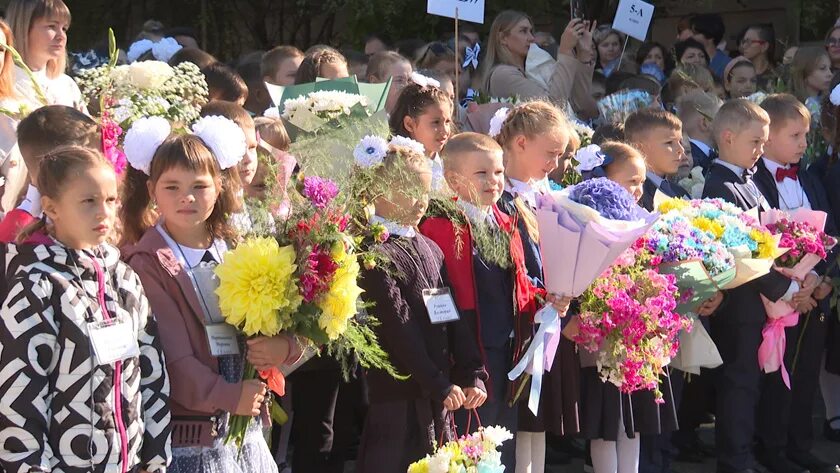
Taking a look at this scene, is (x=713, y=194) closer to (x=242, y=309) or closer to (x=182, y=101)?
(x=182, y=101)

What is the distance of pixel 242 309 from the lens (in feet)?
13.0

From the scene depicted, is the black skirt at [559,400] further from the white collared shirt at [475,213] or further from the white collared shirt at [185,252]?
the white collared shirt at [185,252]

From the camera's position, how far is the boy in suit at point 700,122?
302 inches

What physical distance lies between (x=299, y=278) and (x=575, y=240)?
1.46 meters

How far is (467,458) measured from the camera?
4.43m

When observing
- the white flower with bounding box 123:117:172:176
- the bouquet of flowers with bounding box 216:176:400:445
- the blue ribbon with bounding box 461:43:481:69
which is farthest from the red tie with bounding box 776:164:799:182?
the white flower with bounding box 123:117:172:176

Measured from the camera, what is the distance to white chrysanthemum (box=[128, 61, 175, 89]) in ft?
16.4

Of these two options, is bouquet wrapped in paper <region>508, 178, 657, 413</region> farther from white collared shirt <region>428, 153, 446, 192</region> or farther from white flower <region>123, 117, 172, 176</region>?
white flower <region>123, 117, 172, 176</region>

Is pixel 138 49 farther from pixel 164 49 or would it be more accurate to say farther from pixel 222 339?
pixel 222 339

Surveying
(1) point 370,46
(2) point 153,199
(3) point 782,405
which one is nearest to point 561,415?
(3) point 782,405

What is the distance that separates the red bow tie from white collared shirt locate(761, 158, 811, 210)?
20mm

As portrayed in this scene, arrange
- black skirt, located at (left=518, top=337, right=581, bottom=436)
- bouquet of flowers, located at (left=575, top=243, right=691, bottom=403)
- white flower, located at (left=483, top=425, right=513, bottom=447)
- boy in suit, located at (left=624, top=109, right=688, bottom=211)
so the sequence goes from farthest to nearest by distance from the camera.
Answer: boy in suit, located at (left=624, top=109, right=688, bottom=211) → black skirt, located at (left=518, top=337, right=581, bottom=436) → bouquet of flowers, located at (left=575, top=243, right=691, bottom=403) → white flower, located at (left=483, top=425, right=513, bottom=447)

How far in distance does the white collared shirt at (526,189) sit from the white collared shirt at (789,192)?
184 centimetres

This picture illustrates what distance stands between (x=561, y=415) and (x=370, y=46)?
17.2ft
